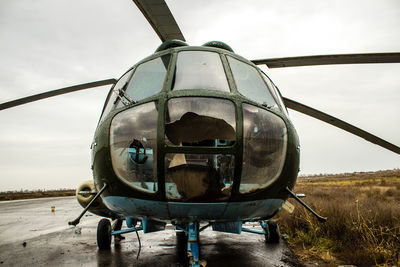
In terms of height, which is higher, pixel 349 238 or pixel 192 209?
pixel 192 209

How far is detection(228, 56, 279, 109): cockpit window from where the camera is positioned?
8.62 feet

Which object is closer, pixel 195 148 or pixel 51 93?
pixel 195 148

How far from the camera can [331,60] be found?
2.88 m

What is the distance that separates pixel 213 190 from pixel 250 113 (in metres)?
0.67

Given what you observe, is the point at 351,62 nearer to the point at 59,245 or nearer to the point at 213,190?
the point at 213,190

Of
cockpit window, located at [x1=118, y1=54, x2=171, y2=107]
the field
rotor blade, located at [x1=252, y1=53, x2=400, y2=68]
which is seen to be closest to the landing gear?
the field

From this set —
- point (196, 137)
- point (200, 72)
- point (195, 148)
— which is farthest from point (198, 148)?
point (200, 72)

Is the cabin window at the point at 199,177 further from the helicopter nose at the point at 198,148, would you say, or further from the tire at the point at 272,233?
the tire at the point at 272,233

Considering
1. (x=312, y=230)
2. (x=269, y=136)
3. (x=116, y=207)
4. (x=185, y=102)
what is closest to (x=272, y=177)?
(x=269, y=136)

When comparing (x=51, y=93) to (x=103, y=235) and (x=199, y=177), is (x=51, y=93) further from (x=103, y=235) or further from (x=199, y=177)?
(x=103, y=235)

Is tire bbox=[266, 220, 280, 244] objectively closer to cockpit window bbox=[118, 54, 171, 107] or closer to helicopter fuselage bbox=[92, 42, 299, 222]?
helicopter fuselage bbox=[92, 42, 299, 222]

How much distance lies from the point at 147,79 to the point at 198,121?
796 mm

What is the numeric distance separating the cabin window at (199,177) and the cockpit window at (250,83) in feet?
2.53

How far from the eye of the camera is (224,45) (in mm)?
3244
